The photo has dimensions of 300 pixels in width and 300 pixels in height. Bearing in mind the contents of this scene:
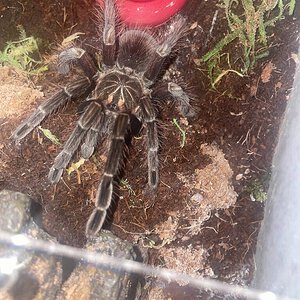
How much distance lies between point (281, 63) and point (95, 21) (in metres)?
1.09

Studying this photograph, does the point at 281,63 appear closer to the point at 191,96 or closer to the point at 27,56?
the point at 191,96

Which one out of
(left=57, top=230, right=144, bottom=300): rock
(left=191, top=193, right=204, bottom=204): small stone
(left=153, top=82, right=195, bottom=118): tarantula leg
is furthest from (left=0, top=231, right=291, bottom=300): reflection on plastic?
(left=153, top=82, right=195, bottom=118): tarantula leg

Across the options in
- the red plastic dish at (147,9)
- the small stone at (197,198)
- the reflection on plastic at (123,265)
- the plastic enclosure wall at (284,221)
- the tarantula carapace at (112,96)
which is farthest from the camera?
the red plastic dish at (147,9)

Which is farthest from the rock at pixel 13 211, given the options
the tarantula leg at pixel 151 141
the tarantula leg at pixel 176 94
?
the tarantula leg at pixel 176 94

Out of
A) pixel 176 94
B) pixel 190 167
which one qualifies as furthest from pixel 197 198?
pixel 176 94

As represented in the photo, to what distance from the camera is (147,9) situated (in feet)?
11.5

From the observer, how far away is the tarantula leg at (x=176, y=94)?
3.13m

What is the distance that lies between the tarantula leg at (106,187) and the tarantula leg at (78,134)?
0.14m

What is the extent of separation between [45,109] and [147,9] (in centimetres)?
97

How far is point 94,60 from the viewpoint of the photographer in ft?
11.3

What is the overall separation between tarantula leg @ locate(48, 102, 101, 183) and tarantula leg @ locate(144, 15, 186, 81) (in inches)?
16.1

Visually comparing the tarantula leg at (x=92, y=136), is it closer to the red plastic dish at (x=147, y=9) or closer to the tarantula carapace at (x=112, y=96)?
the tarantula carapace at (x=112, y=96)

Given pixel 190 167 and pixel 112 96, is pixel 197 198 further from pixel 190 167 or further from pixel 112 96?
pixel 112 96

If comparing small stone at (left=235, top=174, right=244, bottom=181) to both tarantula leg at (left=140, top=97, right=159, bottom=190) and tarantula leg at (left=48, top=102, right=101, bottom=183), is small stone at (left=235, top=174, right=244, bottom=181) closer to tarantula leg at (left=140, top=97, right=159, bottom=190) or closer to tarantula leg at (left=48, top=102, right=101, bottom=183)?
tarantula leg at (left=140, top=97, right=159, bottom=190)
